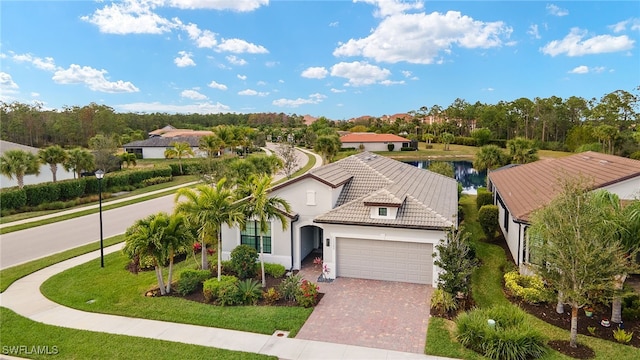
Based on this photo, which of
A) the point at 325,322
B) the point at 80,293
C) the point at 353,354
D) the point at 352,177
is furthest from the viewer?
the point at 352,177

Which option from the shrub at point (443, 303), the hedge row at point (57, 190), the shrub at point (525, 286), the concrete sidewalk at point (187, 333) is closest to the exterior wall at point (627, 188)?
the shrub at point (525, 286)

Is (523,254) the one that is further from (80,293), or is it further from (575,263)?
(80,293)

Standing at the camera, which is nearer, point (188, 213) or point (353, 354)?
point (353, 354)

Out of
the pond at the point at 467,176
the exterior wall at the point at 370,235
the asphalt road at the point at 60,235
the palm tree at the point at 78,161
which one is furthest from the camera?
the pond at the point at 467,176

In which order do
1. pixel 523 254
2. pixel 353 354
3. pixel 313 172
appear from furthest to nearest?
pixel 313 172, pixel 523 254, pixel 353 354

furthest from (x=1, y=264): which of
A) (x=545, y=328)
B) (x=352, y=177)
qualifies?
(x=545, y=328)

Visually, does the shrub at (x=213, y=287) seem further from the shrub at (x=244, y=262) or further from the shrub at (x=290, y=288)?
the shrub at (x=290, y=288)

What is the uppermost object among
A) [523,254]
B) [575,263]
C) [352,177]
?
[352,177]

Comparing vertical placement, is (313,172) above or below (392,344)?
above
